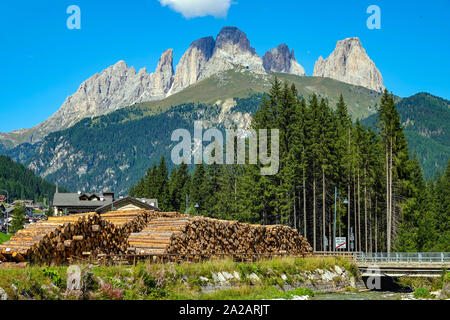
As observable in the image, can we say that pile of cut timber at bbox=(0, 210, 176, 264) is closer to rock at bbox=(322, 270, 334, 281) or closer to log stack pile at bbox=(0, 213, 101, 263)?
log stack pile at bbox=(0, 213, 101, 263)

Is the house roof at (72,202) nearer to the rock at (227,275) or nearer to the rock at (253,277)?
the rock at (253,277)

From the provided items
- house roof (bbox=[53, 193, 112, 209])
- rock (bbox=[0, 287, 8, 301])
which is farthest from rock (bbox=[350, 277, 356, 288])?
house roof (bbox=[53, 193, 112, 209])

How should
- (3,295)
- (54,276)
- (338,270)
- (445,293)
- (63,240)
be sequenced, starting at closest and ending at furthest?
(3,295) → (54,276) → (63,240) → (445,293) → (338,270)

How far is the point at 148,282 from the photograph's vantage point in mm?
17422

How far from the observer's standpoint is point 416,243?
4562cm

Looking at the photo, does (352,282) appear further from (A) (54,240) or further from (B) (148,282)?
(A) (54,240)

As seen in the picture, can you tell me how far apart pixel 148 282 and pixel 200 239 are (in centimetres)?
903

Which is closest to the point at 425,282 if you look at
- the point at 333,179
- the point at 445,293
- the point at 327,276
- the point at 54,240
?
the point at 327,276

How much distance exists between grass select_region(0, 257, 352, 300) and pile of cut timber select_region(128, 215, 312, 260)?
202 centimetres

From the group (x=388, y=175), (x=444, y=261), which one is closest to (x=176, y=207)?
(x=388, y=175)

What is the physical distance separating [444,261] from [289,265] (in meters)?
13.8

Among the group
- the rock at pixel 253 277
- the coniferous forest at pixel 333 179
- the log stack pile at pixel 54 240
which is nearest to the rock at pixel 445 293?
the rock at pixel 253 277

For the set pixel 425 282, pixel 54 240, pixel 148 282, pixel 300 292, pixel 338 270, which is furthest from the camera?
pixel 425 282
